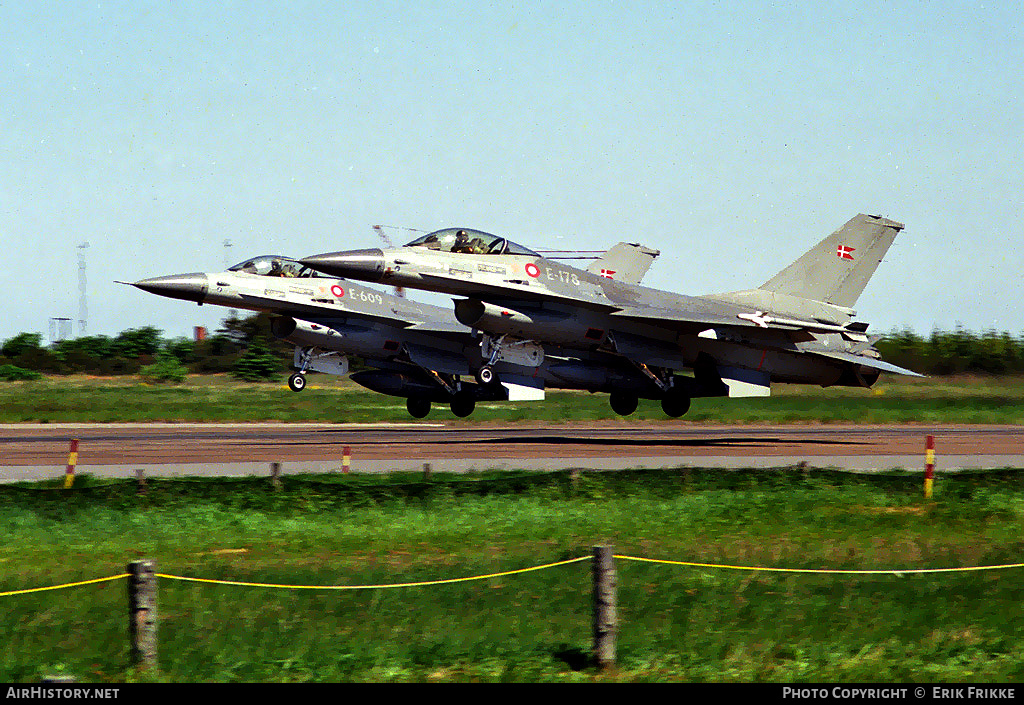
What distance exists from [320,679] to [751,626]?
12.4 ft

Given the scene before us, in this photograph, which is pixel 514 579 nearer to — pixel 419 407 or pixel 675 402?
pixel 675 402

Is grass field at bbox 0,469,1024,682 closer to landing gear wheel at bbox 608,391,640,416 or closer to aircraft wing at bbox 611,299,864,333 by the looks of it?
aircraft wing at bbox 611,299,864,333

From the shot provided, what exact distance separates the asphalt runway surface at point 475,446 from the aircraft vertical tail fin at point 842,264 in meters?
4.29

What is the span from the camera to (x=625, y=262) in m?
39.2

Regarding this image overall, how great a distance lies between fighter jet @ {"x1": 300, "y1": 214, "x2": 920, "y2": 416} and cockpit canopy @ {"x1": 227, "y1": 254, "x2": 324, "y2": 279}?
6.02 m

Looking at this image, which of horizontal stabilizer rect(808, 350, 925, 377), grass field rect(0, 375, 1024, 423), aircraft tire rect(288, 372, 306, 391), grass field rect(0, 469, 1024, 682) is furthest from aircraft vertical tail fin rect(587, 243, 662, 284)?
grass field rect(0, 469, 1024, 682)

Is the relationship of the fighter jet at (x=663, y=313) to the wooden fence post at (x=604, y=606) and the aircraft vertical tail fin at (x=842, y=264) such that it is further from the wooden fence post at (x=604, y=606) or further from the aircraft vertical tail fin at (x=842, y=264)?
the wooden fence post at (x=604, y=606)

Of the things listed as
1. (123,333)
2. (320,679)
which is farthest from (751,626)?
(123,333)

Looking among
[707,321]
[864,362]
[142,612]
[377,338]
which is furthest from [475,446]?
[142,612]

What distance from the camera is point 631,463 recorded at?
74.6 feet

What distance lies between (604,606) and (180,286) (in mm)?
25062

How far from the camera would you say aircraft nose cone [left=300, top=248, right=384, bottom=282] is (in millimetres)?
25641

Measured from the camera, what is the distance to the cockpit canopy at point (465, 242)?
26.5m

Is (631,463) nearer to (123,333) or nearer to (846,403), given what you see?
(846,403)
